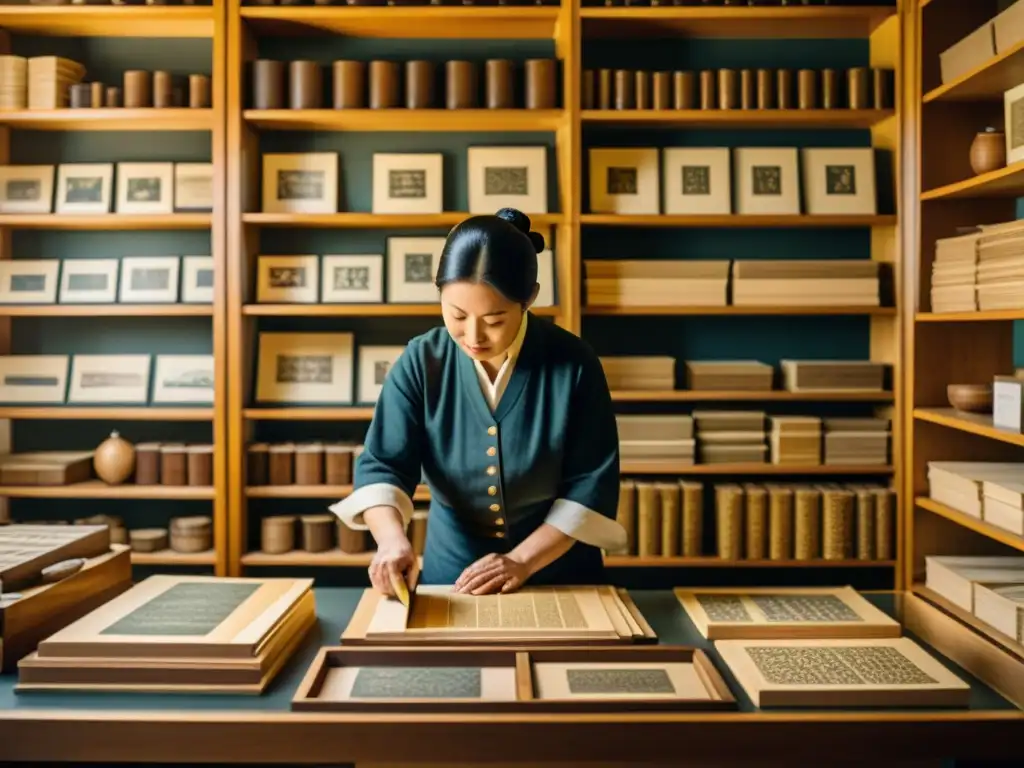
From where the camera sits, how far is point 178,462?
3393 mm

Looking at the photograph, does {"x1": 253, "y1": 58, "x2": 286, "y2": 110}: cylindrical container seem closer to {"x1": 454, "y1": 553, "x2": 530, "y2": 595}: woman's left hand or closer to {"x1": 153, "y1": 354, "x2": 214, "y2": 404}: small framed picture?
{"x1": 153, "y1": 354, "x2": 214, "y2": 404}: small framed picture

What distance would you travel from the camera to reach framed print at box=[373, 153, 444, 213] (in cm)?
352

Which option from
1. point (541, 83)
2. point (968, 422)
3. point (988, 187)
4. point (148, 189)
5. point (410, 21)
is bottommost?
point (968, 422)

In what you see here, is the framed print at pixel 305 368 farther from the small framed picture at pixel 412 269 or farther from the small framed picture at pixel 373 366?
the small framed picture at pixel 412 269

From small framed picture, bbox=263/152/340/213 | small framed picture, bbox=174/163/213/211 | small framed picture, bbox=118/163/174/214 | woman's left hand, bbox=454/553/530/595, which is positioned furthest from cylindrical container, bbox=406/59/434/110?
woman's left hand, bbox=454/553/530/595

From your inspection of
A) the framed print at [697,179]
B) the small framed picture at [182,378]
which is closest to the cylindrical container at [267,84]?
the small framed picture at [182,378]

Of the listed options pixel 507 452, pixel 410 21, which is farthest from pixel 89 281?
pixel 507 452

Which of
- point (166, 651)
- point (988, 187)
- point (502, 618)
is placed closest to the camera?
point (166, 651)

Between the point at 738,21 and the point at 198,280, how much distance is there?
2.16 metres

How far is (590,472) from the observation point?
1.79 m

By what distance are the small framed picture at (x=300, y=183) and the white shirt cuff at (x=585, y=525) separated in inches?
81.2

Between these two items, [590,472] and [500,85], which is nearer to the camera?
[590,472]

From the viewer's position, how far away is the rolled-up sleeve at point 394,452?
5.73 ft

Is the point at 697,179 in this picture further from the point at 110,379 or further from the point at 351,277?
the point at 110,379
